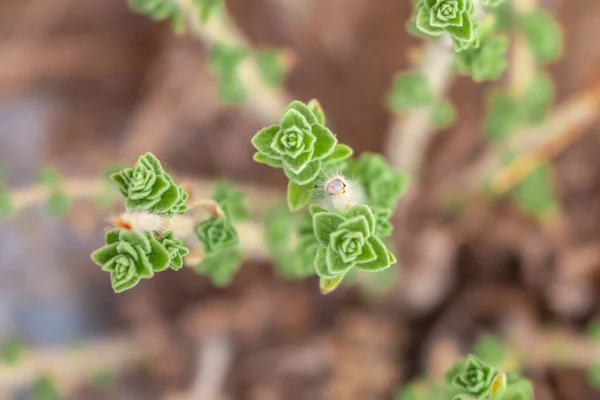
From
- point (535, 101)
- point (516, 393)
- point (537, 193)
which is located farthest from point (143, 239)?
point (537, 193)

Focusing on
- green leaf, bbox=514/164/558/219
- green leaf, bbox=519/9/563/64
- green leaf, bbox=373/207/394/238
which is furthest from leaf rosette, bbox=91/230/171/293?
green leaf, bbox=514/164/558/219

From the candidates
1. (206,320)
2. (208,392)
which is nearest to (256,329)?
(206,320)

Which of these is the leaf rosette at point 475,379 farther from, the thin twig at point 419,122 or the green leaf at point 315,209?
the thin twig at point 419,122

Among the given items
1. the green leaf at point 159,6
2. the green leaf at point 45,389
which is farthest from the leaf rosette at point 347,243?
the green leaf at point 45,389

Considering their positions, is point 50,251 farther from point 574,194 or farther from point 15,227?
point 574,194

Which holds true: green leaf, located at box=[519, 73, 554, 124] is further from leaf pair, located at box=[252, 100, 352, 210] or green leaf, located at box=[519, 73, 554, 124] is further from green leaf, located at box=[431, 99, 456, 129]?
leaf pair, located at box=[252, 100, 352, 210]

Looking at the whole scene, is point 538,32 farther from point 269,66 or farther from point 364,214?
point 364,214
